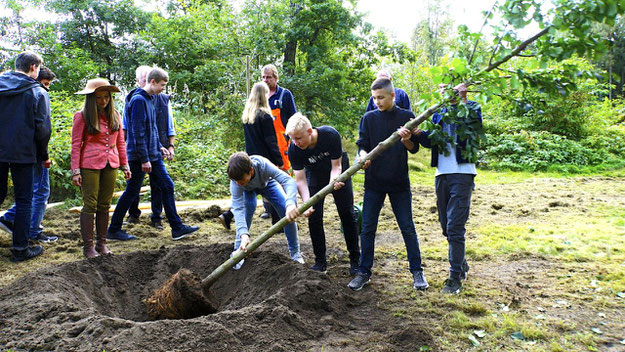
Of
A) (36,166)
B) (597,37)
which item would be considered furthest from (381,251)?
(36,166)

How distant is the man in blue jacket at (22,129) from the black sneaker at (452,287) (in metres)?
4.23

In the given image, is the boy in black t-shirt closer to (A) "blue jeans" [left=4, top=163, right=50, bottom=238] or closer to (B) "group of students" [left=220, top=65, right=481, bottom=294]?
(B) "group of students" [left=220, top=65, right=481, bottom=294]

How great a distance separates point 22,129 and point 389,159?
12.0 feet

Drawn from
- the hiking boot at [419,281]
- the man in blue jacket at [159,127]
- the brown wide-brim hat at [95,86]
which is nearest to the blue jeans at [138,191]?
the man in blue jacket at [159,127]

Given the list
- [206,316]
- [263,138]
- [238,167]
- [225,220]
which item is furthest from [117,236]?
[206,316]

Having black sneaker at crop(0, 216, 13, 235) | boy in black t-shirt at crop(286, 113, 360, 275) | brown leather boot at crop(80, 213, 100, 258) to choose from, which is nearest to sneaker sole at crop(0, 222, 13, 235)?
black sneaker at crop(0, 216, 13, 235)

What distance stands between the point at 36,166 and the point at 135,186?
1087 mm

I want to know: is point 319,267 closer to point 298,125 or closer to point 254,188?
point 254,188

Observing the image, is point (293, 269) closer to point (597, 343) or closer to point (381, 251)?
point (381, 251)

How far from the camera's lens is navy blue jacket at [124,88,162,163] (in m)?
5.39

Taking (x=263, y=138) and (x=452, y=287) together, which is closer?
(x=452, y=287)

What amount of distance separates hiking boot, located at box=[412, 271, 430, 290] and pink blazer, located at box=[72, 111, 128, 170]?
3.29 metres

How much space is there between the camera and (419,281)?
158 inches

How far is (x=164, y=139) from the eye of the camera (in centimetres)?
619
